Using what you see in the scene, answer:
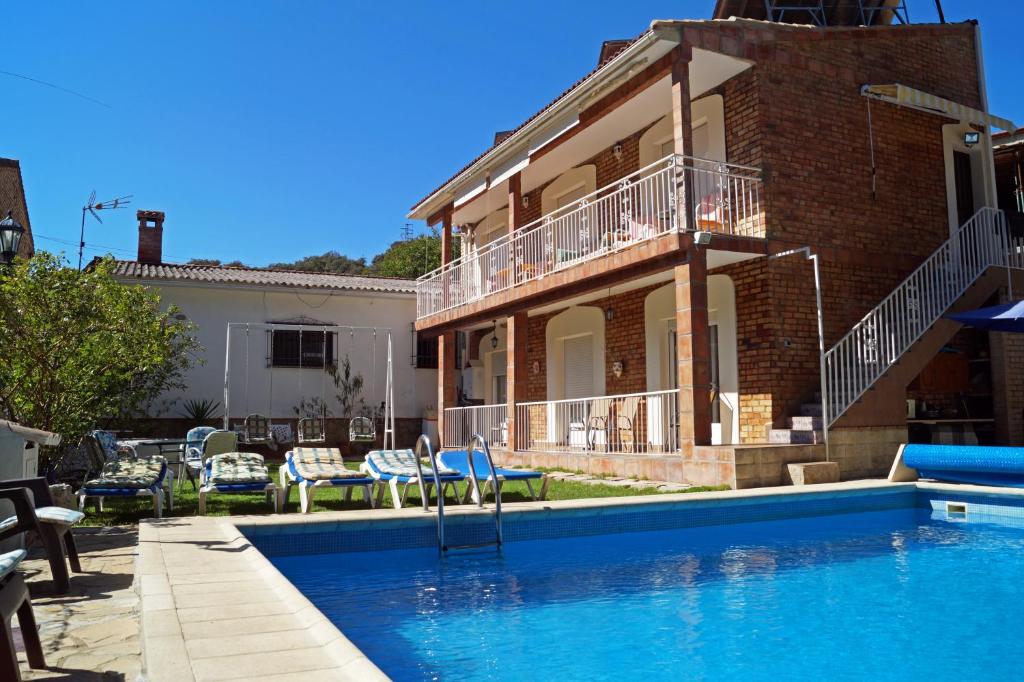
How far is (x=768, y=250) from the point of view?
11500 millimetres

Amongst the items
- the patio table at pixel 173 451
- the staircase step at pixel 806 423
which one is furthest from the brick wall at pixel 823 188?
the patio table at pixel 173 451

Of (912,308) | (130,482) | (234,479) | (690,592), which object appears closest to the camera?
(690,592)

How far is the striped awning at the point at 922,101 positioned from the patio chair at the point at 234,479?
428 inches

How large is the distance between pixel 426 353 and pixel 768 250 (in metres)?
12.3

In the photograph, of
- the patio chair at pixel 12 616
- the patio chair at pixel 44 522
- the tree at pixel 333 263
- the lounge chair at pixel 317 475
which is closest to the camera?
the patio chair at pixel 12 616

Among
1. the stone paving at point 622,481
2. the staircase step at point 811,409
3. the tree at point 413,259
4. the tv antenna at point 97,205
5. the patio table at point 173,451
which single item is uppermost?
the tree at point 413,259

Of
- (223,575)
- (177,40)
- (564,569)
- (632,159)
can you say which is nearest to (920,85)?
(632,159)

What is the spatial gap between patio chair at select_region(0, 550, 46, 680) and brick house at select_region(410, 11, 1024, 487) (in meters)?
7.95

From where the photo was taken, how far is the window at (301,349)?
20406 mm

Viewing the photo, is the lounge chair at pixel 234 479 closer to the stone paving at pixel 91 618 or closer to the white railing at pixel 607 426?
the stone paving at pixel 91 618

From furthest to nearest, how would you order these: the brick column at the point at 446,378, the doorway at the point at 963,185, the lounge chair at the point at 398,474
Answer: the brick column at the point at 446,378
the doorway at the point at 963,185
the lounge chair at the point at 398,474

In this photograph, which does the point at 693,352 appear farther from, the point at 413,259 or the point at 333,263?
the point at 333,263

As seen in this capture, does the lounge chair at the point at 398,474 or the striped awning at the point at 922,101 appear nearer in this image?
the lounge chair at the point at 398,474

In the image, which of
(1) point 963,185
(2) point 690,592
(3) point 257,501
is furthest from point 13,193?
(1) point 963,185
